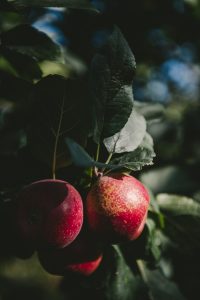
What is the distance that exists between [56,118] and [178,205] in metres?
0.56

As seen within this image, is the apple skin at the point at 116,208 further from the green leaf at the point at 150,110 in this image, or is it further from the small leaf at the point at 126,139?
the green leaf at the point at 150,110

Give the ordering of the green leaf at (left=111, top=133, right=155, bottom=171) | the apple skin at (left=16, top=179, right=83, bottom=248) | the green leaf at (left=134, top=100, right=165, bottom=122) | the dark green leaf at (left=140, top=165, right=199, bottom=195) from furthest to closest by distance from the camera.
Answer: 1. the dark green leaf at (left=140, top=165, right=199, bottom=195)
2. the green leaf at (left=134, top=100, right=165, bottom=122)
3. the green leaf at (left=111, top=133, right=155, bottom=171)
4. the apple skin at (left=16, top=179, right=83, bottom=248)

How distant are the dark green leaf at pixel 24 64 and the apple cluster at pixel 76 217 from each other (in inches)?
16.3

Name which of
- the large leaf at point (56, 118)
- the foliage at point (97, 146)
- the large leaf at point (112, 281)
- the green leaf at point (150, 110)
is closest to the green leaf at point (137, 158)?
the foliage at point (97, 146)

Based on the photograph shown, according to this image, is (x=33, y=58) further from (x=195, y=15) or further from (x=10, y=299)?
(x=10, y=299)

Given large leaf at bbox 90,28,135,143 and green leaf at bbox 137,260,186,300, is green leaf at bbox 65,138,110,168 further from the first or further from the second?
green leaf at bbox 137,260,186,300

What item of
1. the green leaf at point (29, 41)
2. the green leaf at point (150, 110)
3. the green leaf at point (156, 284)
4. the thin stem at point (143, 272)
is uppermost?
the green leaf at point (29, 41)

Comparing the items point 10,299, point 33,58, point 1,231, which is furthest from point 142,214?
point 10,299

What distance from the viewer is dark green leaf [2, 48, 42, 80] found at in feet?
3.67

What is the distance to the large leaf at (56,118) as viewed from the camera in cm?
89

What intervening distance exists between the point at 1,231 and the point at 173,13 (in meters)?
1.72

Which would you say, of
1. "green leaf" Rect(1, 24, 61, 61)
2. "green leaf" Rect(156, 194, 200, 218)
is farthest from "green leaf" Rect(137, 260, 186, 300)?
"green leaf" Rect(1, 24, 61, 61)

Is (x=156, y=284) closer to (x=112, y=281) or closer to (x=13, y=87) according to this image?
(x=112, y=281)

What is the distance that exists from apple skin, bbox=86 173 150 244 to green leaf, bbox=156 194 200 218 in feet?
1.26
